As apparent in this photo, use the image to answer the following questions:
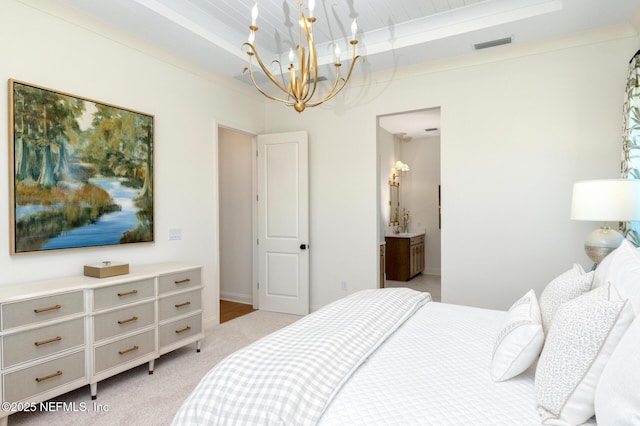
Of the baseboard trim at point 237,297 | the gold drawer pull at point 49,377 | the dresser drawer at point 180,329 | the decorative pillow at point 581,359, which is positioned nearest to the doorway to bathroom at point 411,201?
the baseboard trim at point 237,297

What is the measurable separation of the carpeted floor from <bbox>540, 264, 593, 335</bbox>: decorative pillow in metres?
2.16

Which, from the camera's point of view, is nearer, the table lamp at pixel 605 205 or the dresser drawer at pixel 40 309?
the dresser drawer at pixel 40 309

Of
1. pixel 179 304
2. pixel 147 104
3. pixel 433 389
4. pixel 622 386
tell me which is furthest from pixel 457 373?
pixel 147 104

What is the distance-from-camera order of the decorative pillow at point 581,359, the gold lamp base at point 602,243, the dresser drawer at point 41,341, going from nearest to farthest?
the decorative pillow at point 581,359
the dresser drawer at point 41,341
the gold lamp base at point 602,243

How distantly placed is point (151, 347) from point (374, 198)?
2655mm

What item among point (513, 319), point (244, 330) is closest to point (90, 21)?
point (244, 330)

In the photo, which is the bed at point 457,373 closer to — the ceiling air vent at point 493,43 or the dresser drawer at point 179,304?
the dresser drawer at point 179,304

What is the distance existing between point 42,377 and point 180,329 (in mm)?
1046

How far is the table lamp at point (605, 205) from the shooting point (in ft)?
8.01

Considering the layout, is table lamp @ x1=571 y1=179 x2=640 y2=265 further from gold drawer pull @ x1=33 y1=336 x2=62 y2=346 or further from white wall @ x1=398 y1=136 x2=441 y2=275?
white wall @ x1=398 y1=136 x2=441 y2=275

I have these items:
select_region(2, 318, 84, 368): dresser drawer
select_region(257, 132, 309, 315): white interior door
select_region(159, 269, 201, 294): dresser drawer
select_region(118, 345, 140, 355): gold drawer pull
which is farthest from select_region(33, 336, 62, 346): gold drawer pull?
select_region(257, 132, 309, 315): white interior door

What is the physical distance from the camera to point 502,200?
3.62 m

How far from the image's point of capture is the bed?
111cm

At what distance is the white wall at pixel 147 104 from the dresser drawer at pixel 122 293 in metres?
0.45
